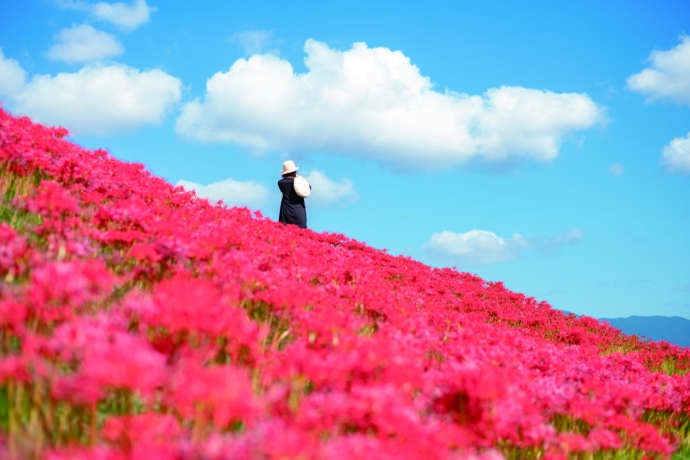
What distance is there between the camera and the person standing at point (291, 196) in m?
17.7

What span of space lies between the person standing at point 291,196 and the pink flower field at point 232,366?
9.28 meters

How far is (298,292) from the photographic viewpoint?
5.34 metres

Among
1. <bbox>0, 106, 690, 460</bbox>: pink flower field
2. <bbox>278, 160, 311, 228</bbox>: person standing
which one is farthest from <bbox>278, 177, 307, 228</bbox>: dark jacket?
<bbox>0, 106, 690, 460</bbox>: pink flower field

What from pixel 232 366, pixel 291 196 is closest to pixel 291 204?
pixel 291 196

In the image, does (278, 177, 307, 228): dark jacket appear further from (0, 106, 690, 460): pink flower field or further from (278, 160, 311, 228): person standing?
(0, 106, 690, 460): pink flower field

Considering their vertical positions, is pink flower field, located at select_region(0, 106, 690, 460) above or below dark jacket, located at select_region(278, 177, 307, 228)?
below

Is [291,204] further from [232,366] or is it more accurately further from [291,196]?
[232,366]

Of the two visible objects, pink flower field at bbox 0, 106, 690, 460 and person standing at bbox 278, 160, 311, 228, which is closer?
pink flower field at bbox 0, 106, 690, 460

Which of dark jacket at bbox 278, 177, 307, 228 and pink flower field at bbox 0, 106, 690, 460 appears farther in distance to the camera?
dark jacket at bbox 278, 177, 307, 228

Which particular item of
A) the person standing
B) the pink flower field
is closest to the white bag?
the person standing

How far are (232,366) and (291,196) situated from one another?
48.8 feet

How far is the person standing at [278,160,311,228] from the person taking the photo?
17.7 m

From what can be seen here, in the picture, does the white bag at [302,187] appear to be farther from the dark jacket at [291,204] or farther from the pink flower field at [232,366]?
the pink flower field at [232,366]

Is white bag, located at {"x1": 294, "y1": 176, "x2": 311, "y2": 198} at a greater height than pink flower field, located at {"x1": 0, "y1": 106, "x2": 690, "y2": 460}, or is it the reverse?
white bag, located at {"x1": 294, "y1": 176, "x2": 311, "y2": 198}
